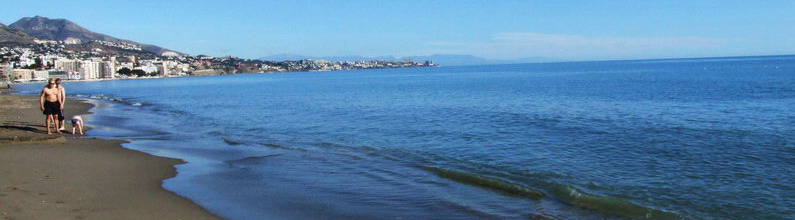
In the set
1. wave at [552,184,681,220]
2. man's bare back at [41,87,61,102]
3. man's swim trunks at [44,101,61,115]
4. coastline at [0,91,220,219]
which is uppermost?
man's bare back at [41,87,61,102]

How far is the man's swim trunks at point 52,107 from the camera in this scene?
18.3 m

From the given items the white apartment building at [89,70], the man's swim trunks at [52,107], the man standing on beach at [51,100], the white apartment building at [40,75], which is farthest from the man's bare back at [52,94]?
the white apartment building at [89,70]

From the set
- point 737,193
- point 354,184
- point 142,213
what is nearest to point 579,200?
point 737,193

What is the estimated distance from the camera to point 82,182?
11109mm

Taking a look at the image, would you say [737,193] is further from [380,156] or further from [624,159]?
[380,156]

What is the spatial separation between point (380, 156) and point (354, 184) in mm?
4220

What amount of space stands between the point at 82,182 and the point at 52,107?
8.79m

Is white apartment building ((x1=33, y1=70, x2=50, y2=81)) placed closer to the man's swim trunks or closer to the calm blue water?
the calm blue water

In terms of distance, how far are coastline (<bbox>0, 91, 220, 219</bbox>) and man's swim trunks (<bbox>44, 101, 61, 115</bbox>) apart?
53.3 inches

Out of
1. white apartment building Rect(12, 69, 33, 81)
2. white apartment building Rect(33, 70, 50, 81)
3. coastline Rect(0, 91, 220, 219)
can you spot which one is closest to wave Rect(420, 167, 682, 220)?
coastline Rect(0, 91, 220, 219)

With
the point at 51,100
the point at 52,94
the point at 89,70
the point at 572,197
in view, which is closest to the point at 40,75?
the point at 89,70

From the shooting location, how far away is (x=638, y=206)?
1012cm

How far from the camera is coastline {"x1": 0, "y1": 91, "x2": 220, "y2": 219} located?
28.6 ft

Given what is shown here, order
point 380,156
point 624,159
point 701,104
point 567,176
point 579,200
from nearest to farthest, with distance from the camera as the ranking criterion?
point 579,200 < point 567,176 < point 624,159 < point 380,156 < point 701,104
